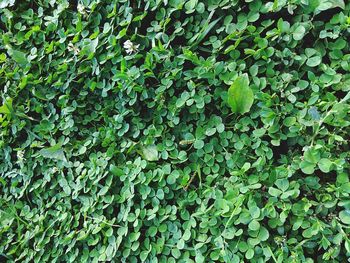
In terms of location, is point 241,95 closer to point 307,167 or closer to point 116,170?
point 307,167

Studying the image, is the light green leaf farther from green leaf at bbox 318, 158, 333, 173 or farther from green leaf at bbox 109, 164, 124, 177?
green leaf at bbox 109, 164, 124, 177

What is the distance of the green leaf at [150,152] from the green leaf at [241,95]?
0.30 metres

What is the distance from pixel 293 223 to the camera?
3.90 ft

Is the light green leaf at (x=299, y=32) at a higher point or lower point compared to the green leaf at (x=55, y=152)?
higher

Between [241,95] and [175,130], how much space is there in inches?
10.6

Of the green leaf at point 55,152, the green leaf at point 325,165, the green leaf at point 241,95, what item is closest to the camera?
the green leaf at point 325,165

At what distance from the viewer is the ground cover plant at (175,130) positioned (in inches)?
46.6

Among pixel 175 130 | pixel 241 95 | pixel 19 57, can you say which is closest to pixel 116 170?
pixel 175 130

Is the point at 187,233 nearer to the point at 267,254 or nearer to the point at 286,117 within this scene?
the point at 267,254

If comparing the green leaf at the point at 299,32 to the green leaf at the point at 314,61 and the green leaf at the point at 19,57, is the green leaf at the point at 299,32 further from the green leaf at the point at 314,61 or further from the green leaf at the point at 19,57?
the green leaf at the point at 19,57

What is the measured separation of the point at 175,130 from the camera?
1379 millimetres

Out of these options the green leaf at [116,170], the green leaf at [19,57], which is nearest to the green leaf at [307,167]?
the green leaf at [116,170]

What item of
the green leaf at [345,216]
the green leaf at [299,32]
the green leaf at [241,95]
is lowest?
the green leaf at [345,216]

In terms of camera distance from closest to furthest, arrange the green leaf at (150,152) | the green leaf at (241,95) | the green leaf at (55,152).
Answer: the green leaf at (241,95), the green leaf at (150,152), the green leaf at (55,152)
